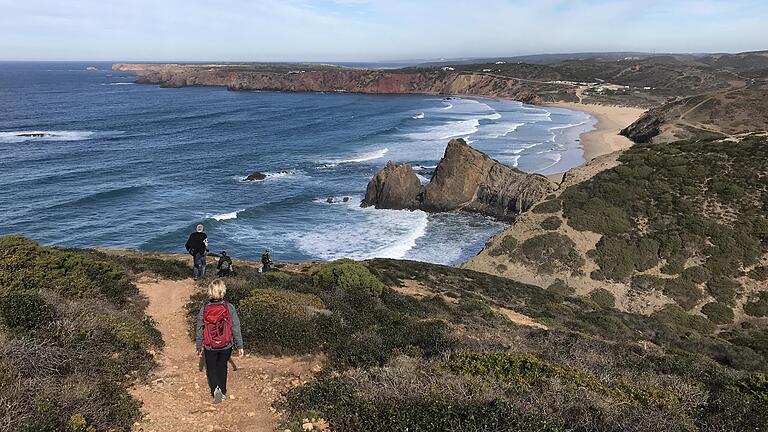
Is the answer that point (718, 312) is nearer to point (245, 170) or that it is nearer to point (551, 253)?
point (551, 253)

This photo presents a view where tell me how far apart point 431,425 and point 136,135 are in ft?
273

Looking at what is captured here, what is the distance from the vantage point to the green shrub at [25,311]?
8102mm

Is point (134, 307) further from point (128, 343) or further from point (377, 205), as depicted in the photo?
point (377, 205)

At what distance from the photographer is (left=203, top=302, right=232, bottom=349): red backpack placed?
7242mm

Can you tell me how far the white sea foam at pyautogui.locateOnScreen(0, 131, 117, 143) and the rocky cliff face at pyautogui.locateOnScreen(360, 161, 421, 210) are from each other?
5358cm

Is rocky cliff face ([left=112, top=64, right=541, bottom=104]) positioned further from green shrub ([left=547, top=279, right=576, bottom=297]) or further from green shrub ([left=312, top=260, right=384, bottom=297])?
green shrub ([left=312, top=260, right=384, bottom=297])

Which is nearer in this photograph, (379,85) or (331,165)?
(331,165)

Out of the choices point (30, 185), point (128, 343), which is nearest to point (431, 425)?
point (128, 343)

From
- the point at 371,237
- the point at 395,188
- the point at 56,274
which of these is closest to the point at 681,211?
the point at 371,237

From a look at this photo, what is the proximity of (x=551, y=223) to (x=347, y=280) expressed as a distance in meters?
19.4

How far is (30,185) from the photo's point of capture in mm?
48094

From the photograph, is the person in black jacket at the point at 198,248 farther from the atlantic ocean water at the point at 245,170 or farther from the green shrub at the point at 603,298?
the green shrub at the point at 603,298

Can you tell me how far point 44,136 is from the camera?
7344 centimetres

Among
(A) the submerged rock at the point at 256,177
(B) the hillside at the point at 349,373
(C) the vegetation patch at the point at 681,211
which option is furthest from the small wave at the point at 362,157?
(B) the hillside at the point at 349,373
